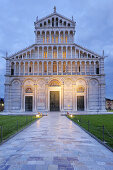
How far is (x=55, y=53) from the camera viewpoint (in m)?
39.2

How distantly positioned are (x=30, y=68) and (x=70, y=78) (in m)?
11.1

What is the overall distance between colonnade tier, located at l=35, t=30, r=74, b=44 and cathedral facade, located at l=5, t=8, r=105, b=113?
0.28 m

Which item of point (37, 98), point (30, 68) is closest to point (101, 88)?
point (37, 98)

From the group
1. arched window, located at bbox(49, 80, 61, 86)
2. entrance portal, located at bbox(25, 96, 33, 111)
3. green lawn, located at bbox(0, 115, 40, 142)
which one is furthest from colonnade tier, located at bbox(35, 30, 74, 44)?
green lawn, located at bbox(0, 115, 40, 142)

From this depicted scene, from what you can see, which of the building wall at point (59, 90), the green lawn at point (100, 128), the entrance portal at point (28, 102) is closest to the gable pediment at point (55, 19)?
the building wall at point (59, 90)

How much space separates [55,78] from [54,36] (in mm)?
11389

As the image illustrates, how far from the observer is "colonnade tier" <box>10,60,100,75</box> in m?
37.9

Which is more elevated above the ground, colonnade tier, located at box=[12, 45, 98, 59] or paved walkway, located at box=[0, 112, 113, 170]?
colonnade tier, located at box=[12, 45, 98, 59]

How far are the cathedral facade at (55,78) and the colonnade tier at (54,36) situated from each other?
11.1 inches

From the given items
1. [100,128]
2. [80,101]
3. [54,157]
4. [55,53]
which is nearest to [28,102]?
[80,101]

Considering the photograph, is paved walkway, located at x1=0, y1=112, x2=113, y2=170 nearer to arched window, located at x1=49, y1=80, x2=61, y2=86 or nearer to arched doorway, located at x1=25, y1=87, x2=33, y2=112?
arched doorway, located at x1=25, y1=87, x2=33, y2=112

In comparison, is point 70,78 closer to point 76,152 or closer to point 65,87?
point 65,87

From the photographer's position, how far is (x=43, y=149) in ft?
24.2

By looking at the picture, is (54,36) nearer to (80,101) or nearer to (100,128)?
(80,101)
